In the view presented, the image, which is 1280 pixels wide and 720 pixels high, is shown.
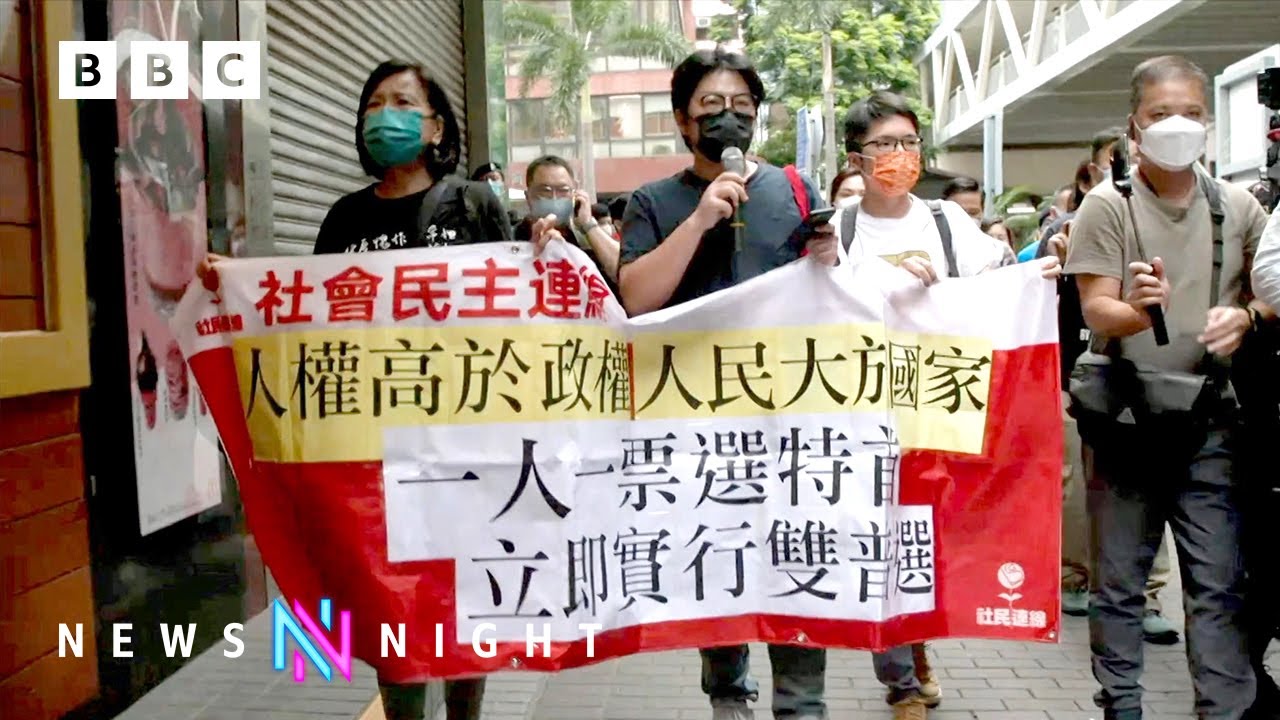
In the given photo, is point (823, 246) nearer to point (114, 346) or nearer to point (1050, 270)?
point (1050, 270)

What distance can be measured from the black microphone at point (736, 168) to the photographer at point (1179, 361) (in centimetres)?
112

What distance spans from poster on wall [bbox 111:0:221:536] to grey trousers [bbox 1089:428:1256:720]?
307 centimetres

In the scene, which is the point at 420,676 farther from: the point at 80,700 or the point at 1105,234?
the point at 1105,234

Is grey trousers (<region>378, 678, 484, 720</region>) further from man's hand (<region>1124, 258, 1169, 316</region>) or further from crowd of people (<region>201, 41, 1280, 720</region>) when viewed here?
man's hand (<region>1124, 258, 1169, 316</region>)

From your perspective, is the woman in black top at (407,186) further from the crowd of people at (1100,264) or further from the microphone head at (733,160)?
the microphone head at (733,160)

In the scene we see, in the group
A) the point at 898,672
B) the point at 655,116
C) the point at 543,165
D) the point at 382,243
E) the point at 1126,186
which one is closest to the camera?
the point at 382,243

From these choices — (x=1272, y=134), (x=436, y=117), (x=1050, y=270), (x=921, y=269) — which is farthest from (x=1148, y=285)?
(x=436, y=117)

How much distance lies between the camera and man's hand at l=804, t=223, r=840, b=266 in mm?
3193

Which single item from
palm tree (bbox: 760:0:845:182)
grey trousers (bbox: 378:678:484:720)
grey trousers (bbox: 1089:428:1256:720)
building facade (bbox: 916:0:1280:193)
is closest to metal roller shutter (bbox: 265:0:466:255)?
grey trousers (bbox: 378:678:484:720)

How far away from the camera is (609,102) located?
42.7 m

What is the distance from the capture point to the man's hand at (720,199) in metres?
3.00

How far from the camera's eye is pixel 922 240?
3930mm

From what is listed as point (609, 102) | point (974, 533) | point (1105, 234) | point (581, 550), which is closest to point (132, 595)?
point (581, 550)

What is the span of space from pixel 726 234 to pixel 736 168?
0.21 metres
